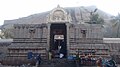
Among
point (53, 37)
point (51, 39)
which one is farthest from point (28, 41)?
point (53, 37)

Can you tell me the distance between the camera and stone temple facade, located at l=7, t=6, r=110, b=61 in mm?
30719

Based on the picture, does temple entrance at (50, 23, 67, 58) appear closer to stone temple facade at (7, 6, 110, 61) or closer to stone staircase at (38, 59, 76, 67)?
stone temple facade at (7, 6, 110, 61)

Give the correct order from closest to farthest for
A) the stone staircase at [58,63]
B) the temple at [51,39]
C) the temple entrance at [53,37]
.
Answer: the stone staircase at [58,63] < the temple at [51,39] < the temple entrance at [53,37]

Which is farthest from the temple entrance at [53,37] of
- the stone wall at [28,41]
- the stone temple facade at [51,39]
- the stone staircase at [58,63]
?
the stone staircase at [58,63]

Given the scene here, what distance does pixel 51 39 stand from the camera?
33688 millimetres

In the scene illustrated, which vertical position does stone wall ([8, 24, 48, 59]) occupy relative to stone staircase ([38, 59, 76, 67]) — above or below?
above

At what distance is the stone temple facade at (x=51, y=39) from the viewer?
3072 centimetres

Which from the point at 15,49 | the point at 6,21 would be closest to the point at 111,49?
the point at 15,49

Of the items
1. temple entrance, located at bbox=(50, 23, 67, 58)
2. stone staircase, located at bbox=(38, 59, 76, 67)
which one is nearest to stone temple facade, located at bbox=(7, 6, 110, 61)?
temple entrance, located at bbox=(50, 23, 67, 58)

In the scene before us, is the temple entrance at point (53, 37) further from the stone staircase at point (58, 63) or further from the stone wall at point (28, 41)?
the stone staircase at point (58, 63)

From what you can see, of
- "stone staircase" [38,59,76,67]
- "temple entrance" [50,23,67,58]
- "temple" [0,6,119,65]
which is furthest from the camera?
"temple entrance" [50,23,67,58]

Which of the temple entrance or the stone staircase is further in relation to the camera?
the temple entrance

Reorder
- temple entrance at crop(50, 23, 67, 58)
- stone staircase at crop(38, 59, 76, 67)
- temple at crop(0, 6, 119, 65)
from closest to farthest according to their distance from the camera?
1. stone staircase at crop(38, 59, 76, 67)
2. temple at crop(0, 6, 119, 65)
3. temple entrance at crop(50, 23, 67, 58)

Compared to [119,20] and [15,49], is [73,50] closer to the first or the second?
[15,49]
